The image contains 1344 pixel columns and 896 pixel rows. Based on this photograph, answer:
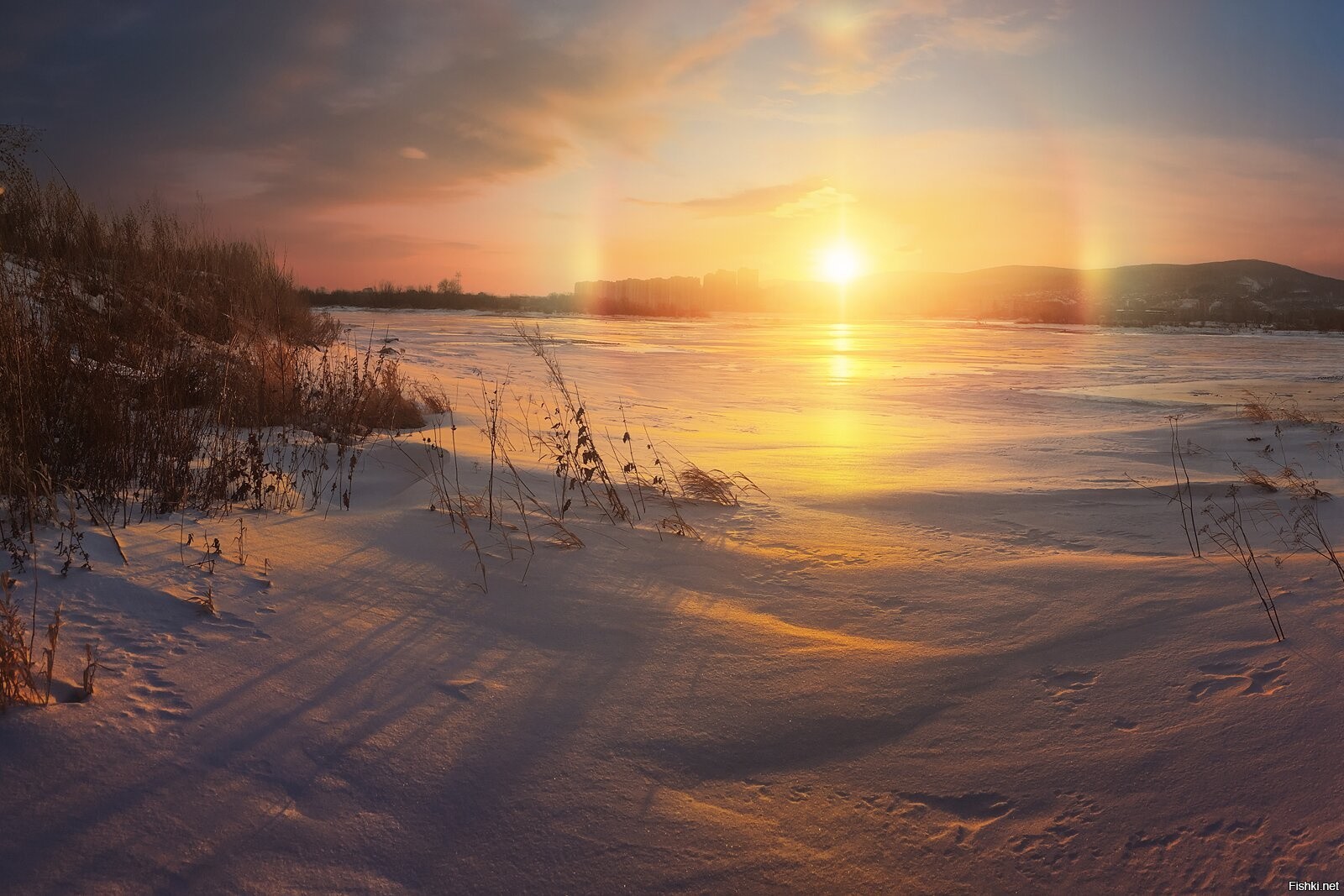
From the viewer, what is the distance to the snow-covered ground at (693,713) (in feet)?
5.48

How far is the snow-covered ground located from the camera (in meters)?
1.67

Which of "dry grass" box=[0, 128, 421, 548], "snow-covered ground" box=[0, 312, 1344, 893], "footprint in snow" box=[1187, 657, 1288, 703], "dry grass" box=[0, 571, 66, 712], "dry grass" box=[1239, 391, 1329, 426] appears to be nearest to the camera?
"snow-covered ground" box=[0, 312, 1344, 893]

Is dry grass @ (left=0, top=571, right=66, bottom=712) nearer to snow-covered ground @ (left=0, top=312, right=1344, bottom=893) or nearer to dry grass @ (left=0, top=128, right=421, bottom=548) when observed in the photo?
snow-covered ground @ (left=0, top=312, right=1344, bottom=893)

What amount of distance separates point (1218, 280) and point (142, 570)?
335ft

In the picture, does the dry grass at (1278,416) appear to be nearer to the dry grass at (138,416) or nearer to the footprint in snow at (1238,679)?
the footprint in snow at (1238,679)

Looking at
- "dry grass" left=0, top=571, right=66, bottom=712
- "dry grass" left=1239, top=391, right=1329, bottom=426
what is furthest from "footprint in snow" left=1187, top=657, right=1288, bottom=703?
"dry grass" left=1239, top=391, right=1329, bottom=426

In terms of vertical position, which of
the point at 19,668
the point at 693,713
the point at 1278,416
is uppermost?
the point at 1278,416

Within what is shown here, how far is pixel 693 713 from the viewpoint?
2.32 metres

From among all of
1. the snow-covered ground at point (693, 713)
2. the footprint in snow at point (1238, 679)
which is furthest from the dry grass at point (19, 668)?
the footprint in snow at point (1238, 679)

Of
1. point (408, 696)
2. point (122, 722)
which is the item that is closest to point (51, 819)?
point (122, 722)

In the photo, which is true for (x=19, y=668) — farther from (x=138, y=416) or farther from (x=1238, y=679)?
(x=1238, y=679)

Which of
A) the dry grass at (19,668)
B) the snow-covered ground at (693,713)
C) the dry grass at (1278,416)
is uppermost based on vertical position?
the dry grass at (1278,416)

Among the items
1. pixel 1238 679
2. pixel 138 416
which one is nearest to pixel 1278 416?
pixel 1238 679

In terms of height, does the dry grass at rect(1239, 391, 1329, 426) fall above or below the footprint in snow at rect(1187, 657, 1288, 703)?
above
